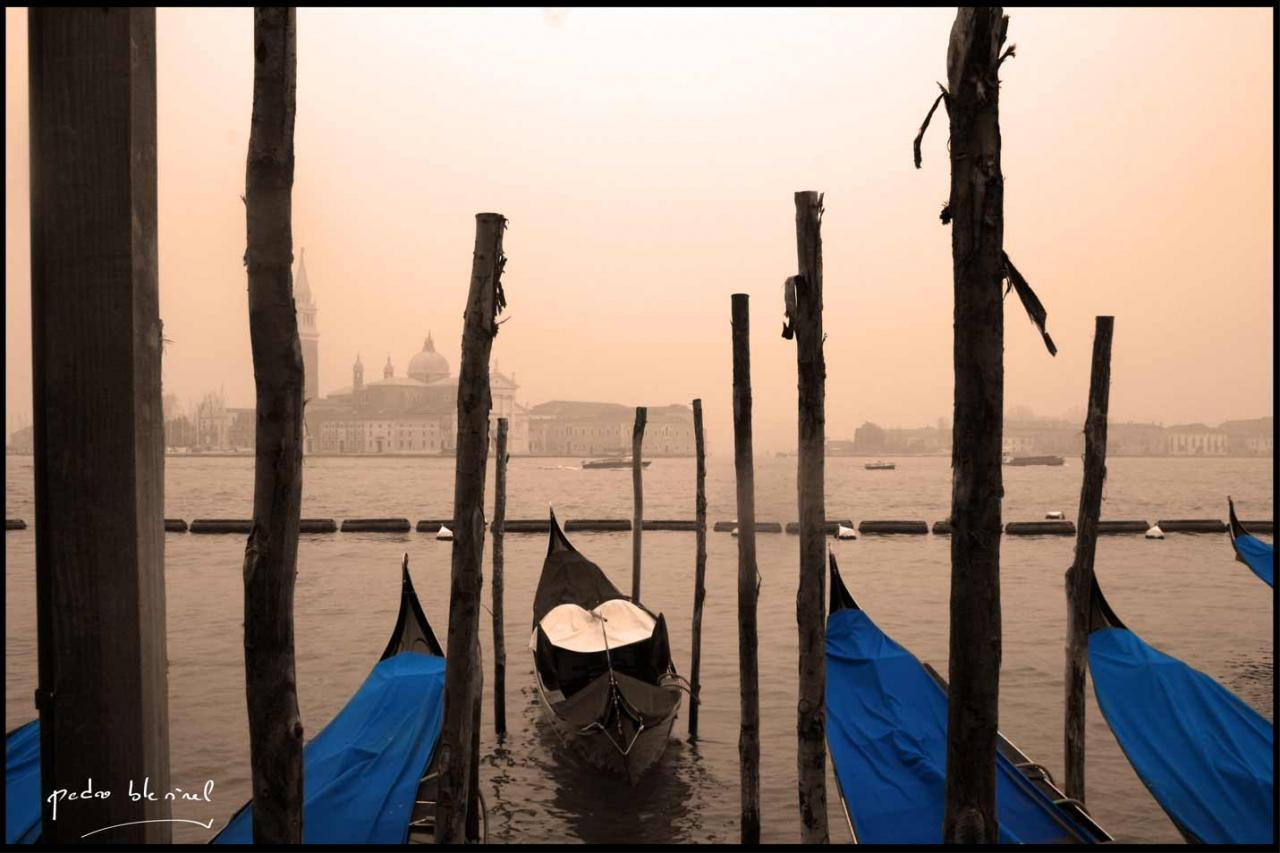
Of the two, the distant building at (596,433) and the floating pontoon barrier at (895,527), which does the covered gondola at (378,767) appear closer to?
the floating pontoon barrier at (895,527)

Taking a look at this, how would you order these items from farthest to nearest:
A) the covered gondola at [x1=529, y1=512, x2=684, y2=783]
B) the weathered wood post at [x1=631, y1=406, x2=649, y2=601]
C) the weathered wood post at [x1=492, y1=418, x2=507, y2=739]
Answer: the weathered wood post at [x1=631, y1=406, x2=649, y2=601] → the weathered wood post at [x1=492, y1=418, x2=507, y2=739] → the covered gondola at [x1=529, y1=512, x2=684, y2=783]

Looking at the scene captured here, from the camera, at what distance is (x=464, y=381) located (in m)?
3.93

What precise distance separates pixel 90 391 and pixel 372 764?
3681 millimetres

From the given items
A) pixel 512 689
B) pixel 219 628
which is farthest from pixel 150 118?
pixel 219 628

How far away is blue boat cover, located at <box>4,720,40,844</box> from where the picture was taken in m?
3.15

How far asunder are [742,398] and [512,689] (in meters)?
4.34

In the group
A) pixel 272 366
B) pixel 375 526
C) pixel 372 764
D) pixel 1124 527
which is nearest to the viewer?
pixel 272 366

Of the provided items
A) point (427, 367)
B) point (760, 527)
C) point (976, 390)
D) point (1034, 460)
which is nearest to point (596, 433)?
point (427, 367)

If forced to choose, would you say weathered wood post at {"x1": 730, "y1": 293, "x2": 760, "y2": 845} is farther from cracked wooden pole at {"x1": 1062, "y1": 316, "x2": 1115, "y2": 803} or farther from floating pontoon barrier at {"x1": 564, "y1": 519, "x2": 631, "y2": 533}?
floating pontoon barrier at {"x1": 564, "y1": 519, "x2": 631, "y2": 533}

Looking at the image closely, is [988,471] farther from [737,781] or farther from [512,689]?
[512,689]

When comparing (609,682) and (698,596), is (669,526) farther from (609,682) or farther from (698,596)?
(609,682)

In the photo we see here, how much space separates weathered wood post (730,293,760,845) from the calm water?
1.58 feet

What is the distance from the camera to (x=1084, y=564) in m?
5.42

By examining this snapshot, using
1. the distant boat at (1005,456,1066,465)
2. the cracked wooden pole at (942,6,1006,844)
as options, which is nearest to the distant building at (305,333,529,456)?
the distant boat at (1005,456,1066,465)
